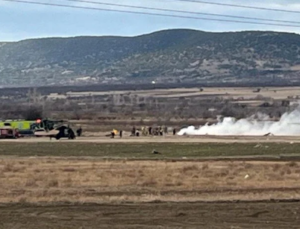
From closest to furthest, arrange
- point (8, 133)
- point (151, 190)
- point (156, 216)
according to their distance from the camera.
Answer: point (156, 216)
point (151, 190)
point (8, 133)

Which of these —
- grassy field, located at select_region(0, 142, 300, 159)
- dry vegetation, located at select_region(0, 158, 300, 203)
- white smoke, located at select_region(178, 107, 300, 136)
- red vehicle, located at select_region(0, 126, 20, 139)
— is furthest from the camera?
white smoke, located at select_region(178, 107, 300, 136)

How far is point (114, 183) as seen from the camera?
44.9 m

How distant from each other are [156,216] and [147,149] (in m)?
49.9

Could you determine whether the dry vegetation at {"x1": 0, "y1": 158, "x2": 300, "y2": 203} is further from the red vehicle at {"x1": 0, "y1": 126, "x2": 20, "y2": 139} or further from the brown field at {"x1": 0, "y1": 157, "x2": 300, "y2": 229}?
the red vehicle at {"x1": 0, "y1": 126, "x2": 20, "y2": 139}

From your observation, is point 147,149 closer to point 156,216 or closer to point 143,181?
point 143,181

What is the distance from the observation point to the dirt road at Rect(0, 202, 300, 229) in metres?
29.8

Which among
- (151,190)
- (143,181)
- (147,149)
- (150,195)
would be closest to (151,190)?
(151,190)

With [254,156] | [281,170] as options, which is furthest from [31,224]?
[254,156]

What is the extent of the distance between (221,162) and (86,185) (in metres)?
19.8

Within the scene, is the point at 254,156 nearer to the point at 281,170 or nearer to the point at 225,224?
the point at 281,170

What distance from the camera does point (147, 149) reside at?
8150cm

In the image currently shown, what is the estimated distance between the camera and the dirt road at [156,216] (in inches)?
1174

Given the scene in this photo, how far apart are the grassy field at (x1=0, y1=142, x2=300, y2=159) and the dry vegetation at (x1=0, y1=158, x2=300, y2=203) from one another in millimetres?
11451

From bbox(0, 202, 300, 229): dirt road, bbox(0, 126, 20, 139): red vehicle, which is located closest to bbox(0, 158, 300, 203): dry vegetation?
bbox(0, 202, 300, 229): dirt road
